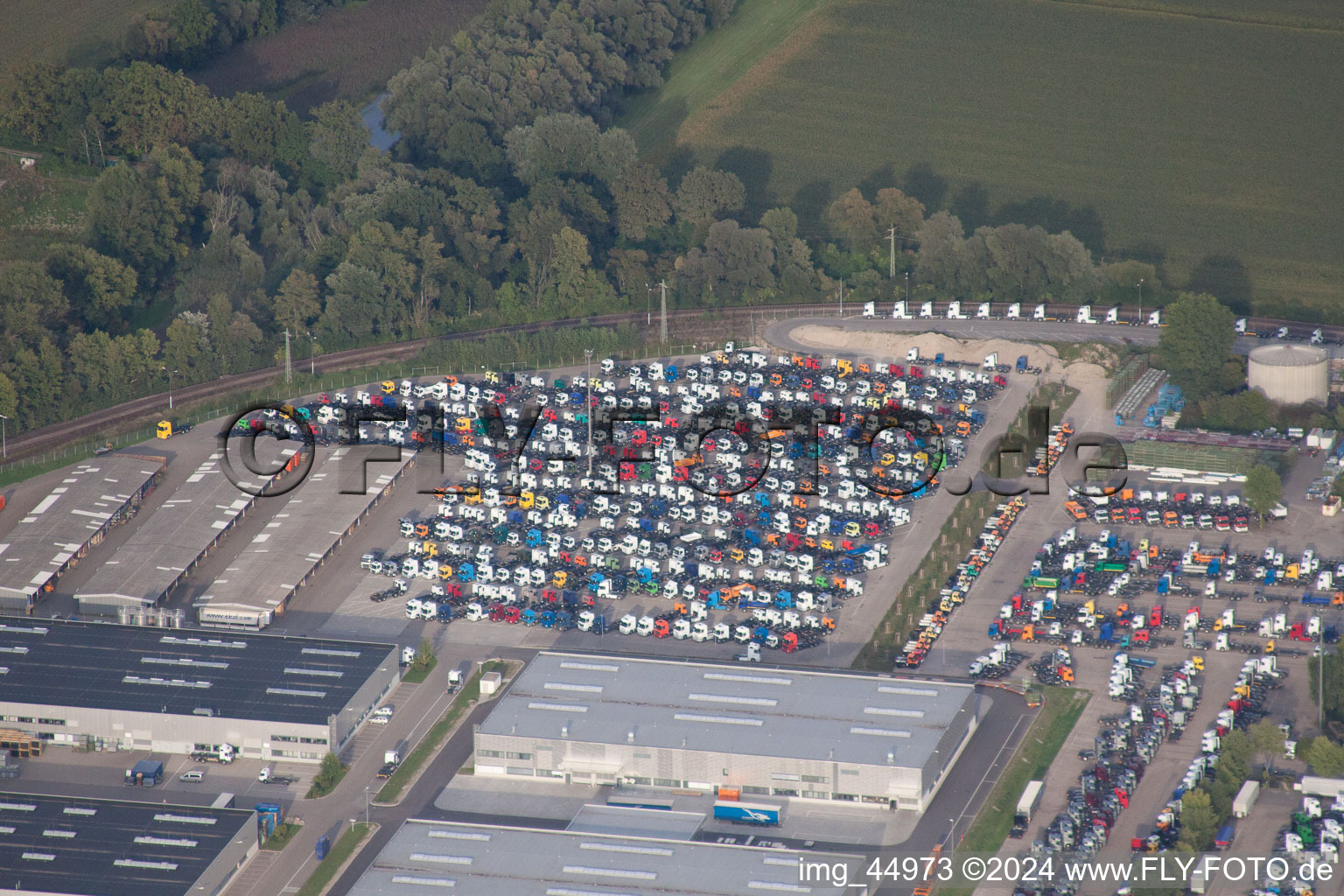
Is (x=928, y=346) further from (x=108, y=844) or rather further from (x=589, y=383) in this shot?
(x=108, y=844)

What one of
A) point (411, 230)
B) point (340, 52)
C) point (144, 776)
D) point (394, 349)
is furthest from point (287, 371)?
point (340, 52)

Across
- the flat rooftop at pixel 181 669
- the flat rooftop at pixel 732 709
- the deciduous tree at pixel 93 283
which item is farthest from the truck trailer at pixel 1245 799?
the deciduous tree at pixel 93 283

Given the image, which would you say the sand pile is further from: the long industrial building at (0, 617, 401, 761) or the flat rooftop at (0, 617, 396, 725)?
the long industrial building at (0, 617, 401, 761)

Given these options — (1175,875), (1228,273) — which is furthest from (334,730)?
(1228,273)

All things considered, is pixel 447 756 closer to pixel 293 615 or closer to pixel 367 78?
pixel 293 615

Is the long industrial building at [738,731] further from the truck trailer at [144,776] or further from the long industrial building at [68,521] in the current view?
the long industrial building at [68,521]

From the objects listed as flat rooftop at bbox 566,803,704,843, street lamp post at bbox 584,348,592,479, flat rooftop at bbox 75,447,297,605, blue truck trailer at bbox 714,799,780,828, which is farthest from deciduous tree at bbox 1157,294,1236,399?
flat rooftop at bbox 75,447,297,605
